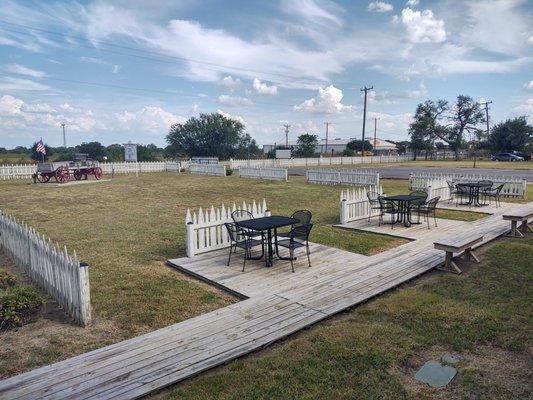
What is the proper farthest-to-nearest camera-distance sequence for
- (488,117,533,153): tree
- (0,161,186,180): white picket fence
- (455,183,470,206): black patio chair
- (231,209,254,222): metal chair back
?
(488,117,533,153): tree → (0,161,186,180): white picket fence → (455,183,470,206): black patio chair → (231,209,254,222): metal chair back

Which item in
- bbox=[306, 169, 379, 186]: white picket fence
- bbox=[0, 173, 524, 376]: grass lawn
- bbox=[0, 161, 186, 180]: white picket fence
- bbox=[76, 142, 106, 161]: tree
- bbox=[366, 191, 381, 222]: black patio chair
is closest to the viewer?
bbox=[0, 173, 524, 376]: grass lawn

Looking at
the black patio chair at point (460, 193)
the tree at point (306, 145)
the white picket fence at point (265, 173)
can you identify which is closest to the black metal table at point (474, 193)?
the black patio chair at point (460, 193)

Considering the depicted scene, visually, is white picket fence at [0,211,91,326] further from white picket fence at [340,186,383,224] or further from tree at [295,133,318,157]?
tree at [295,133,318,157]

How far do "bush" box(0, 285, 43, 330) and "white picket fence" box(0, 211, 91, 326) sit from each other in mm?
305

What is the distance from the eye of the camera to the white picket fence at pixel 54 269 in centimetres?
443

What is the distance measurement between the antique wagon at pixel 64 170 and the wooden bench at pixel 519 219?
2309 cm

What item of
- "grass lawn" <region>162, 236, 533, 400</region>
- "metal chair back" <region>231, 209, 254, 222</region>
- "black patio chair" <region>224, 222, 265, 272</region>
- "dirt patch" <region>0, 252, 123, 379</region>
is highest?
"metal chair back" <region>231, 209, 254, 222</region>

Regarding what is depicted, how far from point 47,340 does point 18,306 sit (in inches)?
33.2

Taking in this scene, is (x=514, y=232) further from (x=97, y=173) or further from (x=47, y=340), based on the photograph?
(x=97, y=173)

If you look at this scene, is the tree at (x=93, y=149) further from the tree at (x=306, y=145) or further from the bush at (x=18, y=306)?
the bush at (x=18, y=306)

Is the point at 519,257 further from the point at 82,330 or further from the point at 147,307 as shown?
the point at 82,330

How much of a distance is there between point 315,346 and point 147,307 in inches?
93.8

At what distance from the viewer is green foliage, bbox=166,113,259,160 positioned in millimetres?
67438

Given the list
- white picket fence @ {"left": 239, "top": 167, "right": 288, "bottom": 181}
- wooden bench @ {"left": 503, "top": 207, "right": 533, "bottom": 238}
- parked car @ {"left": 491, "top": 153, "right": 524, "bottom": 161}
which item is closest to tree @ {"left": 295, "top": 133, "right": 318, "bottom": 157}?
parked car @ {"left": 491, "top": 153, "right": 524, "bottom": 161}
